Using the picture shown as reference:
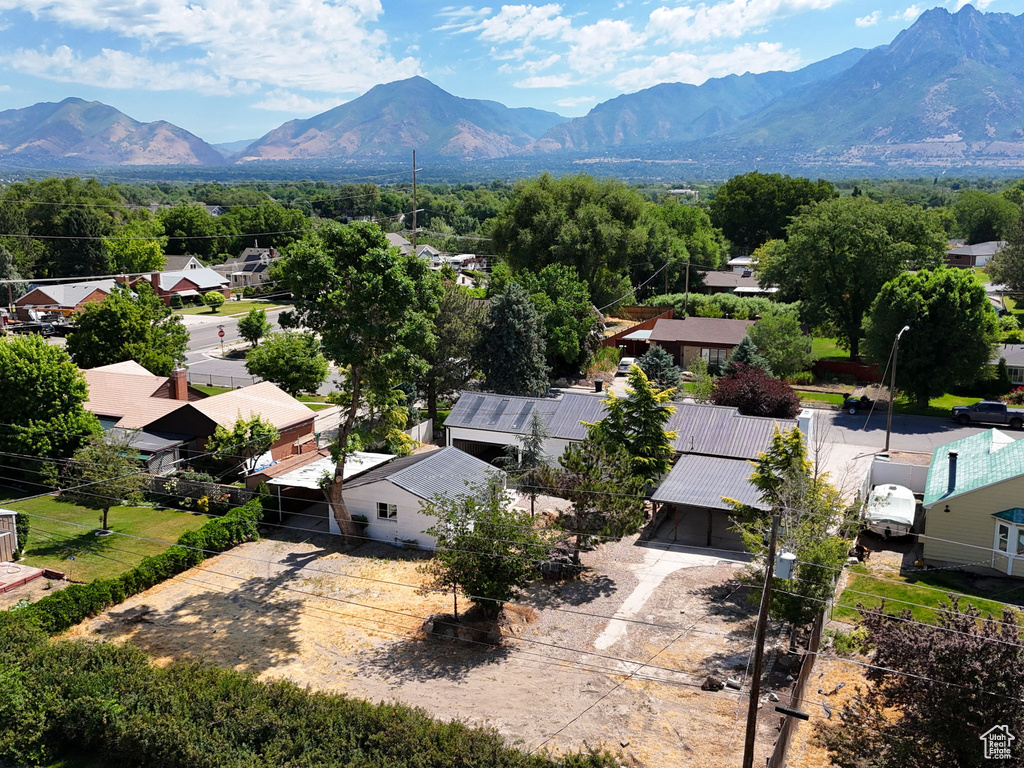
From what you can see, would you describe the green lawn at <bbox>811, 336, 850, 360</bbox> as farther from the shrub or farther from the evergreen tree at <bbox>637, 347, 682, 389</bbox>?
the shrub

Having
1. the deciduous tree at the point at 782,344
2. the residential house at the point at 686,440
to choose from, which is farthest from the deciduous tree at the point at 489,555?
the deciduous tree at the point at 782,344

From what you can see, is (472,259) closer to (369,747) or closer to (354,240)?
(354,240)

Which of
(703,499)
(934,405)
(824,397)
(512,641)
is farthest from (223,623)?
(934,405)

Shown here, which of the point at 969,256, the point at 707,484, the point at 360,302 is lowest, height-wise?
the point at 707,484

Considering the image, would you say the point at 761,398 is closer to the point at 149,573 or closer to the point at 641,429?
the point at 641,429

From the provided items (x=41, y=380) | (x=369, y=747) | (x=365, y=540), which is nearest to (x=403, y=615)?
(x=365, y=540)

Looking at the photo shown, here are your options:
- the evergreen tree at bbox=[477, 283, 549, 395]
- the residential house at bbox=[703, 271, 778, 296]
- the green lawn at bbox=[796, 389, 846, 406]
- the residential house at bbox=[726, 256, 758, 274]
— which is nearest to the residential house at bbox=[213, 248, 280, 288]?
the residential house at bbox=[703, 271, 778, 296]
